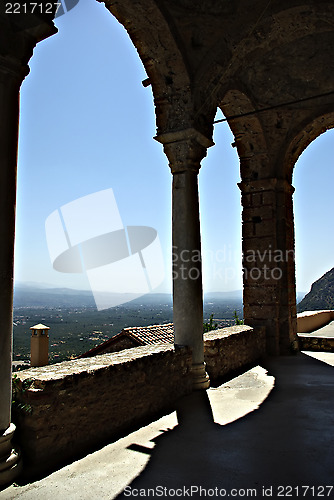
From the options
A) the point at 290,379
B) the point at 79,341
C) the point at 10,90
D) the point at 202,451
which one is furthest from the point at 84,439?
the point at 79,341

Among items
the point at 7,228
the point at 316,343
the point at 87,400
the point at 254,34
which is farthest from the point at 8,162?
the point at 316,343

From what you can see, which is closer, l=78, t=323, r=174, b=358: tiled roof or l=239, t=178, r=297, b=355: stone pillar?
l=239, t=178, r=297, b=355: stone pillar

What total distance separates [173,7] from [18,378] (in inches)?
217

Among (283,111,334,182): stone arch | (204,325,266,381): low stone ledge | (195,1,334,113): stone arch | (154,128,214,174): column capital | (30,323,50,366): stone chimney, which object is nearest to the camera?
(154,128,214,174): column capital

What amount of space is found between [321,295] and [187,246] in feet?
104

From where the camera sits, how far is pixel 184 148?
6.11 metres

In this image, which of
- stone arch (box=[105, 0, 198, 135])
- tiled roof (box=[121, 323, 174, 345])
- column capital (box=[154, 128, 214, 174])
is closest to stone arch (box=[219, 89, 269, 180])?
stone arch (box=[105, 0, 198, 135])

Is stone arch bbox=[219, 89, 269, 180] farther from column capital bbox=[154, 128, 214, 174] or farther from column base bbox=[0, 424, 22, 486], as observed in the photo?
column base bbox=[0, 424, 22, 486]

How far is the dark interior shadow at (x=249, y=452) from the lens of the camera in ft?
10.1

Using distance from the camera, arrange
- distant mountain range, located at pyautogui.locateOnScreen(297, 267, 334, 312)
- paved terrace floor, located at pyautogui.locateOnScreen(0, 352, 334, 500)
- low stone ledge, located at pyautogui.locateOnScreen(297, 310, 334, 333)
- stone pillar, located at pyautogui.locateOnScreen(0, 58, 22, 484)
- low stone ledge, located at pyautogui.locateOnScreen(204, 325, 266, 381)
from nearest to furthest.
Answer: paved terrace floor, located at pyautogui.locateOnScreen(0, 352, 334, 500) → stone pillar, located at pyautogui.locateOnScreen(0, 58, 22, 484) → low stone ledge, located at pyautogui.locateOnScreen(204, 325, 266, 381) → low stone ledge, located at pyautogui.locateOnScreen(297, 310, 334, 333) → distant mountain range, located at pyautogui.locateOnScreen(297, 267, 334, 312)

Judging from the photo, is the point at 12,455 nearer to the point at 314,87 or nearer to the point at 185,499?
the point at 185,499

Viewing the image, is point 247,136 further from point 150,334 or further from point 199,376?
point 150,334

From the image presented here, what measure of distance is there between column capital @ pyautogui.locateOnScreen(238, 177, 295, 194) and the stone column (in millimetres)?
3791

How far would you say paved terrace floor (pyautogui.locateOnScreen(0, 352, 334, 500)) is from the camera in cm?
303
